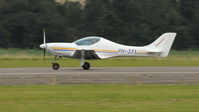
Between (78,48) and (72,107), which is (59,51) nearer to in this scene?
(78,48)

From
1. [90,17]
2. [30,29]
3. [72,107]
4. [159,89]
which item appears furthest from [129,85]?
[90,17]

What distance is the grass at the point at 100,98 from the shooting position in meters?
13.2

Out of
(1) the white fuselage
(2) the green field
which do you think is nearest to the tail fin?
(1) the white fuselage

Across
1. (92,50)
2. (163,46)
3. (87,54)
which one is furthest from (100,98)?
(163,46)

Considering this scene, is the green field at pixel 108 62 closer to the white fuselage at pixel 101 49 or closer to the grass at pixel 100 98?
the white fuselage at pixel 101 49

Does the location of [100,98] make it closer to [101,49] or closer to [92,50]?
[92,50]

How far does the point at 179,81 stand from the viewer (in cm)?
2047

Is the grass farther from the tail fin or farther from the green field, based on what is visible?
the green field

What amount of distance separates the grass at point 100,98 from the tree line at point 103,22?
45.4m

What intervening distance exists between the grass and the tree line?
1786 inches

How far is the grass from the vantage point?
13164mm

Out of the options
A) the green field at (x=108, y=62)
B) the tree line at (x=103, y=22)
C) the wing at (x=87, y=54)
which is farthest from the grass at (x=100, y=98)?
the tree line at (x=103, y=22)

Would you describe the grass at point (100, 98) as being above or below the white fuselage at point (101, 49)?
above

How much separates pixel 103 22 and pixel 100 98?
5144cm
